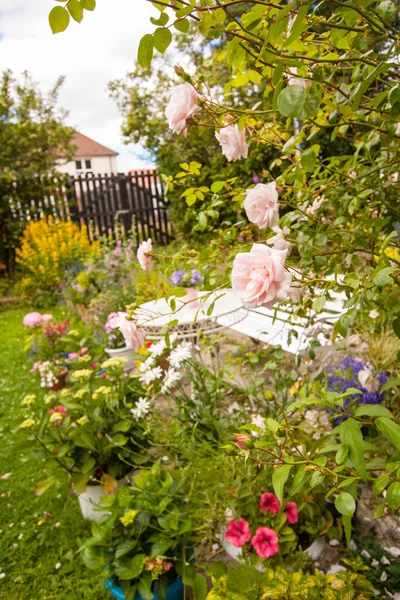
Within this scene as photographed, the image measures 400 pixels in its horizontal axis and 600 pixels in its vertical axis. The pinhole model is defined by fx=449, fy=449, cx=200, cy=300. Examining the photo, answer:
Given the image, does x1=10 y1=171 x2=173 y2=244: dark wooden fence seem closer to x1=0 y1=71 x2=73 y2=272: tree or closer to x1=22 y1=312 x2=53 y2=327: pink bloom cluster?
x1=0 y1=71 x2=73 y2=272: tree

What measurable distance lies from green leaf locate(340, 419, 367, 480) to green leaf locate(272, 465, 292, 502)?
0.34ft

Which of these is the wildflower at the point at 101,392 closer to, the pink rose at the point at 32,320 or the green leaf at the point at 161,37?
the green leaf at the point at 161,37

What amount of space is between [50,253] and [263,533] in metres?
5.55

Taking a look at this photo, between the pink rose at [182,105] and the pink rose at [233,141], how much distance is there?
0.14 meters

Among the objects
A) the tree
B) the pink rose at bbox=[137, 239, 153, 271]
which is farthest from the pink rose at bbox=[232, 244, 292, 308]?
the tree

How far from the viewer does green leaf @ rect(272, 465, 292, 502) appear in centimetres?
70

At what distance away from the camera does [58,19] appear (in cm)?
65

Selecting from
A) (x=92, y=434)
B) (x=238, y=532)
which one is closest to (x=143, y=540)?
(x=238, y=532)

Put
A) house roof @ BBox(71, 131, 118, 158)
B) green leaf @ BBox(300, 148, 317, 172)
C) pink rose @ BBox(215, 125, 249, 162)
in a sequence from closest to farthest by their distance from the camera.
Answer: green leaf @ BBox(300, 148, 317, 172), pink rose @ BBox(215, 125, 249, 162), house roof @ BBox(71, 131, 118, 158)

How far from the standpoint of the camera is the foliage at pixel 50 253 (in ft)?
20.7

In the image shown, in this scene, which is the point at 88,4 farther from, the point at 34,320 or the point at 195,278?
the point at 34,320

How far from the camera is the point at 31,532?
2113 millimetres

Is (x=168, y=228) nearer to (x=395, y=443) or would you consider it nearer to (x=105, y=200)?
(x=105, y=200)

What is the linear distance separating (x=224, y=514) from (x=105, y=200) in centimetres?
779
